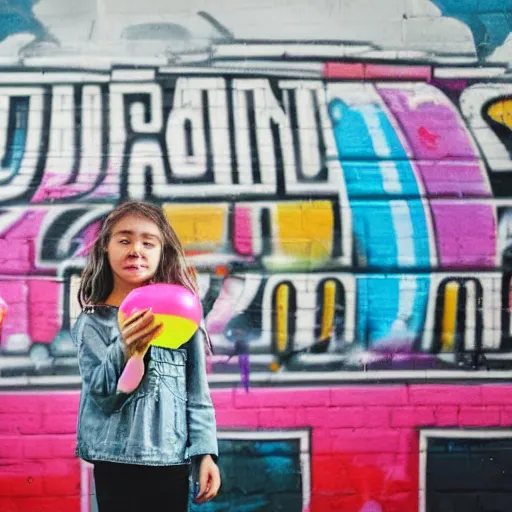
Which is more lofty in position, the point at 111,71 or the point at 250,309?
the point at 111,71

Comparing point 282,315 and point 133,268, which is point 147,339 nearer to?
point 133,268

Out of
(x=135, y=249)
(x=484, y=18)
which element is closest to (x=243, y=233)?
(x=135, y=249)

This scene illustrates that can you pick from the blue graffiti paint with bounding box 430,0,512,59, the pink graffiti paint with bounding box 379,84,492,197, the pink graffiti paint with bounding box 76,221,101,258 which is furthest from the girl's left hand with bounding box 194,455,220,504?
the blue graffiti paint with bounding box 430,0,512,59

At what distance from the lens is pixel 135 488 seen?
2559 mm

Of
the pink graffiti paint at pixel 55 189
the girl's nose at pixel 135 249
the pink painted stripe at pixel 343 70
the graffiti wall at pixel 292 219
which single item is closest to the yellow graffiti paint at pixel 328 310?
the graffiti wall at pixel 292 219

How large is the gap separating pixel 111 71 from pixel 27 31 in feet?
1.48

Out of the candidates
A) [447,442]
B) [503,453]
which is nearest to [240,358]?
[447,442]

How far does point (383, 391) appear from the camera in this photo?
3963 mm

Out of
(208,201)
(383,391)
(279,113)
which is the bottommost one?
(383,391)

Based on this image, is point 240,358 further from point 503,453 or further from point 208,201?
point 503,453

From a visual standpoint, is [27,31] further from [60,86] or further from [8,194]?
[8,194]

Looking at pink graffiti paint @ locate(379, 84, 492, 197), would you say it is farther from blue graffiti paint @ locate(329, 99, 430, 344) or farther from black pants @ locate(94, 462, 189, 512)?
black pants @ locate(94, 462, 189, 512)

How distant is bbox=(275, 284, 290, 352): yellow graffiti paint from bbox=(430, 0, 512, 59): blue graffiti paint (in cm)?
153

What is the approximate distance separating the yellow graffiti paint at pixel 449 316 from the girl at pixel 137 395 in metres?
1.66
